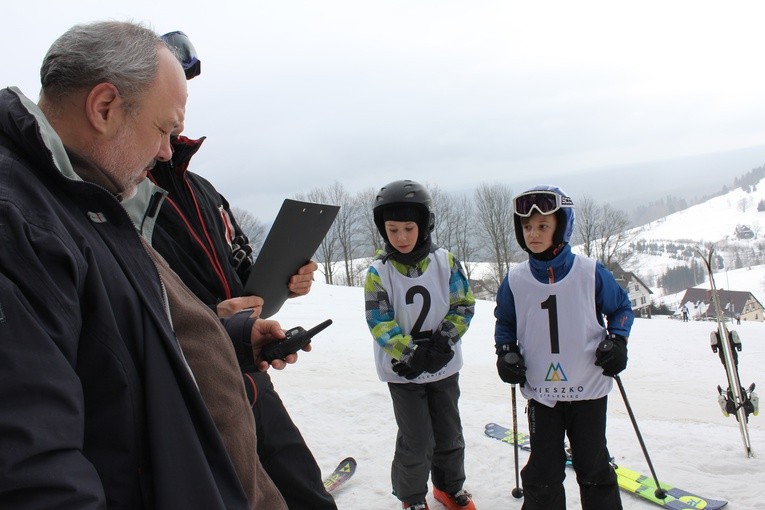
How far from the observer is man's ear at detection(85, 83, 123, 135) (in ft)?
4.23

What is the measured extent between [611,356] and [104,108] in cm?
287

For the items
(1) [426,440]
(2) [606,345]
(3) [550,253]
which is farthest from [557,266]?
(1) [426,440]

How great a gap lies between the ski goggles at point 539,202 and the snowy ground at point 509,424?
6.91ft

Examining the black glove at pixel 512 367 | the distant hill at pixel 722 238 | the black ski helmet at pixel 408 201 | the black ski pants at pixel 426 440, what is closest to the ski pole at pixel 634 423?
the black glove at pixel 512 367

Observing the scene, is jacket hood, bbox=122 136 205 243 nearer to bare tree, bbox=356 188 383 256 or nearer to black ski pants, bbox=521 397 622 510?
black ski pants, bbox=521 397 622 510

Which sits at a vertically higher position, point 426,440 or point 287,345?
point 287,345

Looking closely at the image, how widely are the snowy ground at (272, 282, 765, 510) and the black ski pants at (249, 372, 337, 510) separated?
1.55 meters

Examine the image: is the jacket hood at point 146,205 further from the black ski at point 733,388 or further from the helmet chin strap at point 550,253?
Answer: the black ski at point 733,388

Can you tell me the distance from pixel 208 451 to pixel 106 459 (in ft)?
0.81

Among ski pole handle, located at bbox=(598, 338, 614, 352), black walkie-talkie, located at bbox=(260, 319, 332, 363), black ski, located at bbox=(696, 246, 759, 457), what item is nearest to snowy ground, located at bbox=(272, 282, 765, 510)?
black ski, located at bbox=(696, 246, 759, 457)

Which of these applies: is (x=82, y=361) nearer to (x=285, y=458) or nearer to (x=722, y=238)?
(x=285, y=458)

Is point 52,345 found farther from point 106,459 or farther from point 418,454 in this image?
point 418,454

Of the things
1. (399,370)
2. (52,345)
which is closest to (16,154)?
(52,345)

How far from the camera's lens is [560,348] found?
3266mm
